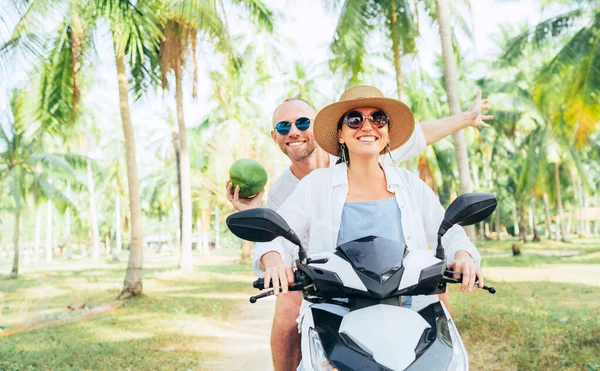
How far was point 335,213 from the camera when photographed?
2.44 meters

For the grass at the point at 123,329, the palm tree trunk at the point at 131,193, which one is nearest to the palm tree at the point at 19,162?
the grass at the point at 123,329

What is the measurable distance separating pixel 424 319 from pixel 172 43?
43.1 feet

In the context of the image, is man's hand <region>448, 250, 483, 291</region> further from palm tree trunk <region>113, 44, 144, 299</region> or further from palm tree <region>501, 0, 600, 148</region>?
palm tree <region>501, 0, 600, 148</region>

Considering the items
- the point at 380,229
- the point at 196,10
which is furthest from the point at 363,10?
the point at 380,229

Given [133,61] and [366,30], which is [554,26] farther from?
[133,61]

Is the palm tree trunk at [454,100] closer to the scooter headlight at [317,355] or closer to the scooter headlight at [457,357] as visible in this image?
the scooter headlight at [457,357]

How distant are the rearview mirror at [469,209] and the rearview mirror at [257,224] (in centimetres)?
64

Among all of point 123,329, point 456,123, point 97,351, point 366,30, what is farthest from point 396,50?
point 456,123

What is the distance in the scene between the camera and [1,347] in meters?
7.37

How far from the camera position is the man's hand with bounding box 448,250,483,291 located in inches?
81.6

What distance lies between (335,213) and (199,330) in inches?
261

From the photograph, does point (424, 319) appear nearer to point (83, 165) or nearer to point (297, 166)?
point (297, 166)

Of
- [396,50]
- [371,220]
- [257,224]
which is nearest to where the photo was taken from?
[257,224]

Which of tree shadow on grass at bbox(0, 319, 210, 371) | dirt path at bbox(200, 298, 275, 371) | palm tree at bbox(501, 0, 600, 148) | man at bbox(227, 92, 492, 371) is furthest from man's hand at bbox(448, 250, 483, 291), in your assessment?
palm tree at bbox(501, 0, 600, 148)
